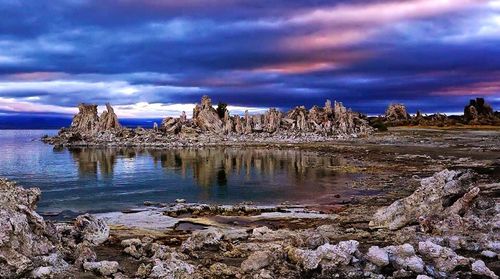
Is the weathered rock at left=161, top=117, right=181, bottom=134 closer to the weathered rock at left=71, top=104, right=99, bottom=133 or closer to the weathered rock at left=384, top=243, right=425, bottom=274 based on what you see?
the weathered rock at left=71, top=104, right=99, bottom=133

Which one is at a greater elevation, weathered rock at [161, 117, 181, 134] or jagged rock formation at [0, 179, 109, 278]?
weathered rock at [161, 117, 181, 134]

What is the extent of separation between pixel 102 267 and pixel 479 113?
156745 mm

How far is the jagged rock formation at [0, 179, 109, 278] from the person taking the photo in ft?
39.9

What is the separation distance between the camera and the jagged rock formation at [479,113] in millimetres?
141250

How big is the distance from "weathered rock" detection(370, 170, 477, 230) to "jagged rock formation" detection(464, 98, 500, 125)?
129110 millimetres

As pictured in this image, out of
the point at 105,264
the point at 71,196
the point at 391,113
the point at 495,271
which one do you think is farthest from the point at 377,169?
the point at 391,113

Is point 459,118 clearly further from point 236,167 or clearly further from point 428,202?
point 428,202

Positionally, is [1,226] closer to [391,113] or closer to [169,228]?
[169,228]

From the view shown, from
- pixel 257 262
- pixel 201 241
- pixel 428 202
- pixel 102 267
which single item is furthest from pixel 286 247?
pixel 428 202

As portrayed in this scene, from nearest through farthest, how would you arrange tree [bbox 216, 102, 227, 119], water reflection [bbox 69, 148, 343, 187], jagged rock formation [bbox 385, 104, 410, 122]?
water reflection [bbox 69, 148, 343, 187]
tree [bbox 216, 102, 227, 119]
jagged rock formation [bbox 385, 104, 410, 122]

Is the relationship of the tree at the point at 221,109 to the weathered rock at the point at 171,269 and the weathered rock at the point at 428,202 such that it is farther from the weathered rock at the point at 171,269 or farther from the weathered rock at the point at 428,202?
the weathered rock at the point at 171,269

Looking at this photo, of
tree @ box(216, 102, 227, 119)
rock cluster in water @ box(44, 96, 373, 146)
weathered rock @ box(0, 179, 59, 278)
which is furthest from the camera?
tree @ box(216, 102, 227, 119)

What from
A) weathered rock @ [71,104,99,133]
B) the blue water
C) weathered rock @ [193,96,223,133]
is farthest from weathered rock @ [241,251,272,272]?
weathered rock @ [71,104,99,133]

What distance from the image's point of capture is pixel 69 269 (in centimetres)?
1317
